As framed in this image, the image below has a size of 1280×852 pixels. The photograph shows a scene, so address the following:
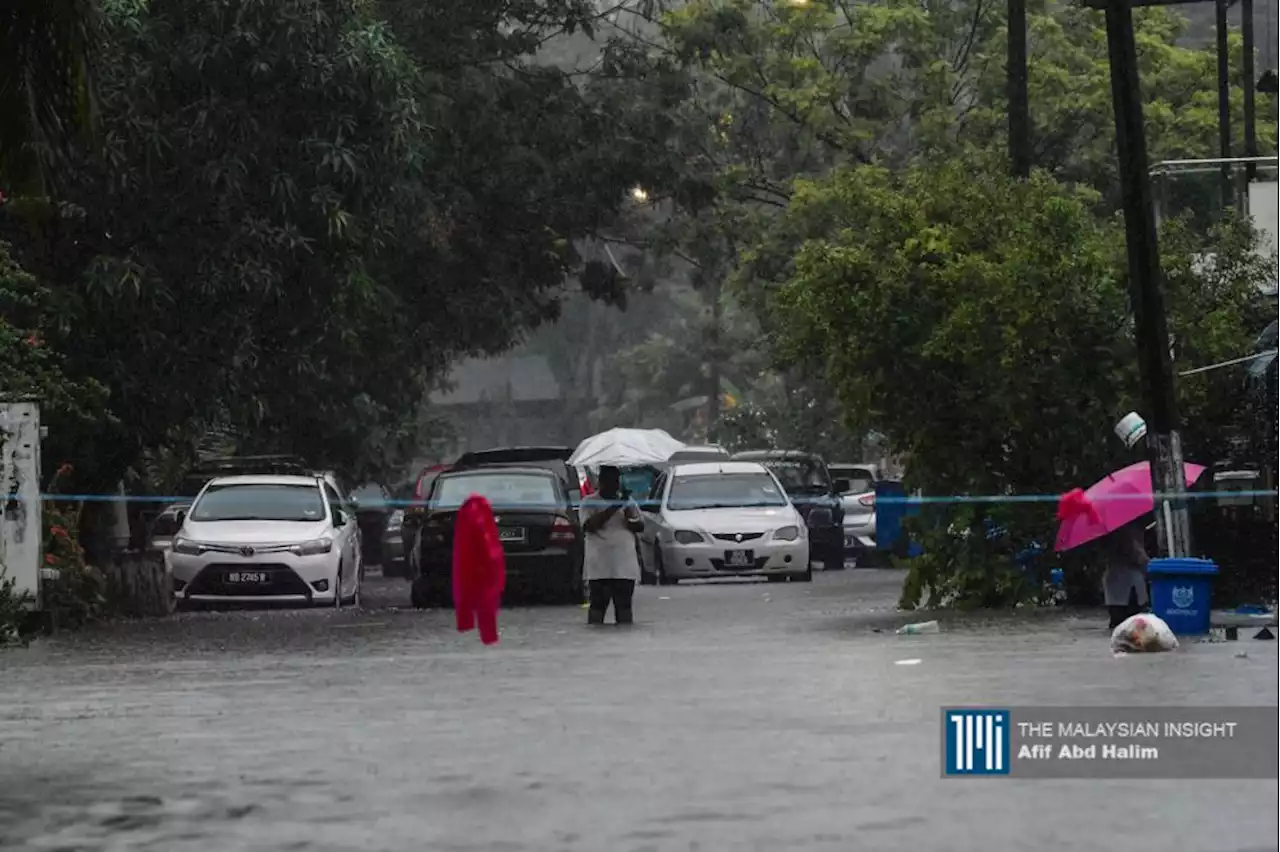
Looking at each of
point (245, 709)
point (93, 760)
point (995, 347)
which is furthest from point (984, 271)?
point (93, 760)

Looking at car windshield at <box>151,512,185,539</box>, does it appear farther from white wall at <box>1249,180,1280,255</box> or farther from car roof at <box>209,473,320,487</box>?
white wall at <box>1249,180,1280,255</box>

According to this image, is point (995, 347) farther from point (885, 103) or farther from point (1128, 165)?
point (885, 103)

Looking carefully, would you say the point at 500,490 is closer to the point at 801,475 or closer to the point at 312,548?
the point at 312,548

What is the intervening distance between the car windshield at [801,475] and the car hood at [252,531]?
17.6 metres

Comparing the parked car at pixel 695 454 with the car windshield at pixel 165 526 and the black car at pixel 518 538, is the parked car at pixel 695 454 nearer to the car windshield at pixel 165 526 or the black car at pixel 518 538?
the car windshield at pixel 165 526

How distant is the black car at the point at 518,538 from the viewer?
32.5 metres

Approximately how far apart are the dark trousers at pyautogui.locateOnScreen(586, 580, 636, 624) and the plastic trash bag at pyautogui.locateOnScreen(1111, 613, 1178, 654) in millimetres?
7887

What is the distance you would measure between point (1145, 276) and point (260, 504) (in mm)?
11685

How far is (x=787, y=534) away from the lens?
3884cm

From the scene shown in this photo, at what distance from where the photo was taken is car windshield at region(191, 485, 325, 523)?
1280 inches

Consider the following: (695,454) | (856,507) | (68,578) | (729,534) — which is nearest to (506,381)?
(695,454)

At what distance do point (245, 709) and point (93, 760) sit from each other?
317cm

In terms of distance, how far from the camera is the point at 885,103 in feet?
172

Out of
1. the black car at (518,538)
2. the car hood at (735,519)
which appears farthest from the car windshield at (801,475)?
the black car at (518,538)
